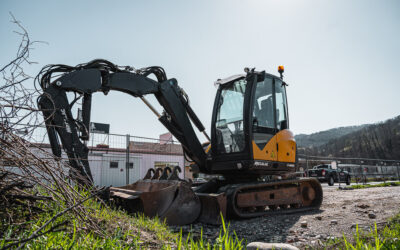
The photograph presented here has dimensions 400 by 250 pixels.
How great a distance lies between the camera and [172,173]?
625 centimetres

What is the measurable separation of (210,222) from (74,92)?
352cm

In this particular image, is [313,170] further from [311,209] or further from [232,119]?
[232,119]

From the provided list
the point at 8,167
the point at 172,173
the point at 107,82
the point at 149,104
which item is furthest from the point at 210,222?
the point at 8,167

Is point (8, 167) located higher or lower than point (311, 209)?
higher

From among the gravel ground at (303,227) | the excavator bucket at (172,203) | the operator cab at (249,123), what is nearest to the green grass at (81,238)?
the gravel ground at (303,227)

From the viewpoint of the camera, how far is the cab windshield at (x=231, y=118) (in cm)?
635

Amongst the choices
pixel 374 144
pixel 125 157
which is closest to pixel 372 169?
pixel 125 157

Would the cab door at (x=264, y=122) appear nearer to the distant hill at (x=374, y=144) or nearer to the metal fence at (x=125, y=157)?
the metal fence at (x=125, y=157)

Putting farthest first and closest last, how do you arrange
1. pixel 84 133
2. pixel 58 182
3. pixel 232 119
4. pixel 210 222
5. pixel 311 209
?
pixel 311 209, pixel 232 119, pixel 210 222, pixel 84 133, pixel 58 182

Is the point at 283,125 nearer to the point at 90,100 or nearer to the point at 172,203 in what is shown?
the point at 172,203

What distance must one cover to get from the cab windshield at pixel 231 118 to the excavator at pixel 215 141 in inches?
0.9

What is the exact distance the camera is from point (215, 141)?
6691 mm

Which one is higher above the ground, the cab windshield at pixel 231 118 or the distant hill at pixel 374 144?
the distant hill at pixel 374 144

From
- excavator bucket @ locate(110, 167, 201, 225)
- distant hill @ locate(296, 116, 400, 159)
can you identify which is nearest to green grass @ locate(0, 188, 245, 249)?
excavator bucket @ locate(110, 167, 201, 225)
